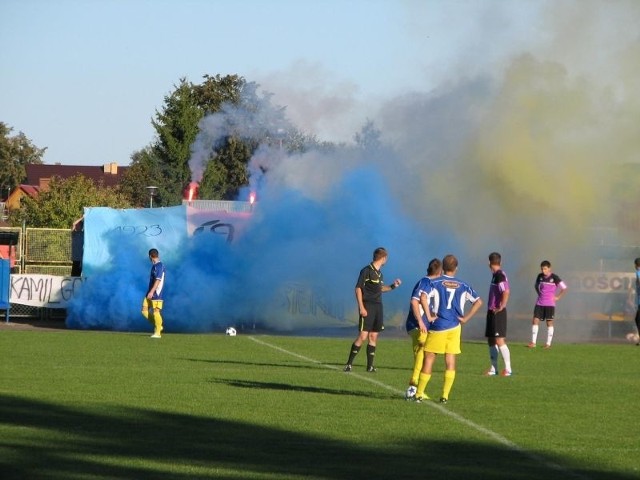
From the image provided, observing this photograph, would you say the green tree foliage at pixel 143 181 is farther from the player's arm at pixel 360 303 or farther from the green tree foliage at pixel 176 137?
the player's arm at pixel 360 303

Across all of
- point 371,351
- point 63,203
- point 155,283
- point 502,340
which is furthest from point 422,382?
point 63,203

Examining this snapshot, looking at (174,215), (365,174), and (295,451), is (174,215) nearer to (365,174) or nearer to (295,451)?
(365,174)

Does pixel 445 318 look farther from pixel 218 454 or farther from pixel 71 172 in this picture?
pixel 71 172

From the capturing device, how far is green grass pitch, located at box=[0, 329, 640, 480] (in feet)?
33.4

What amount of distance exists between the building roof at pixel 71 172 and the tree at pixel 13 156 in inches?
395

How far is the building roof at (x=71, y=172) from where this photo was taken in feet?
433

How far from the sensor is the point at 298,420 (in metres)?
13.2

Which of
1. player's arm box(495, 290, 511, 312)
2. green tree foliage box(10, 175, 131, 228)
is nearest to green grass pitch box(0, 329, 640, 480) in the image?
player's arm box(495, 290, 511, 312)

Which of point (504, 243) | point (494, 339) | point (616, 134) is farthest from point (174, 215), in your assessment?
point (494, 339)

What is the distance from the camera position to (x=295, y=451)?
11.0 meters

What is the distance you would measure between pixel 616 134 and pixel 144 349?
53.7 ft

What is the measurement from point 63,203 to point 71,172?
82284 millimetres

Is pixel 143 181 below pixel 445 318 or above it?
above

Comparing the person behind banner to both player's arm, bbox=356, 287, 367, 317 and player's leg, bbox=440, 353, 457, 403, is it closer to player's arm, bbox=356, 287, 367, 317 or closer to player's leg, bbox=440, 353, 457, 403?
player's arm, bbox=356, 287, 367, 317
